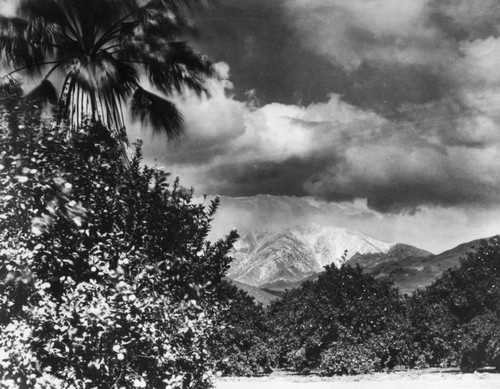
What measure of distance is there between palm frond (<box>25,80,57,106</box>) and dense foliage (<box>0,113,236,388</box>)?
1825 mm

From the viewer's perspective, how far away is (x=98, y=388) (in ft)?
15.4

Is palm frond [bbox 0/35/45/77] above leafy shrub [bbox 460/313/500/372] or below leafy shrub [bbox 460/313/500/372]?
above

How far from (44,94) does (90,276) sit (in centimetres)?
346

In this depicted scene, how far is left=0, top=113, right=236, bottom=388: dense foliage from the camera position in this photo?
4.55 m

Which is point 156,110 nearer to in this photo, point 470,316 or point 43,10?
point 43,10

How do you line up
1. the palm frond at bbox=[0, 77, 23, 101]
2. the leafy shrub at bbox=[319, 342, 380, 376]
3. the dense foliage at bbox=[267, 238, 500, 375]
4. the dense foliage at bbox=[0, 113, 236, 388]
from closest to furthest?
the dense foliage at bbox=[0, 113, 236, 388]
the palm frond at bbox=[0, 77, 23, 101]
the dense foliage at bbox=[267, 238, 500, 375]
the leafy shrub at bbox=[319, 342, 380, 376]

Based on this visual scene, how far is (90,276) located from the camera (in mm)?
5125

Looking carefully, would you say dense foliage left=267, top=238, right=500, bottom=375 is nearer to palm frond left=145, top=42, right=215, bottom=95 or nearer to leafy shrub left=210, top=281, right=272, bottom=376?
leafy shrub left=210, top=281, right=272, bottom=376

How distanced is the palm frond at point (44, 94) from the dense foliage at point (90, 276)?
1.82 meters

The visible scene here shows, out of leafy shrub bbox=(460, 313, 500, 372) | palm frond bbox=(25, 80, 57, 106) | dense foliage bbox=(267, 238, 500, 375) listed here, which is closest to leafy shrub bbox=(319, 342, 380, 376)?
dense foliage bbox=(267, 238, 500, 375)

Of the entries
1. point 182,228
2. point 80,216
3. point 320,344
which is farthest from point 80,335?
point 320,344

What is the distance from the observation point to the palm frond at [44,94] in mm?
7246

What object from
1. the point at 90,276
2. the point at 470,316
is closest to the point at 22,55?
the point at 90,276

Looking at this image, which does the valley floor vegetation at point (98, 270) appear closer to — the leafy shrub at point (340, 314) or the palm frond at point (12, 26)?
the palm frond at point (12, 26)
